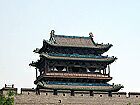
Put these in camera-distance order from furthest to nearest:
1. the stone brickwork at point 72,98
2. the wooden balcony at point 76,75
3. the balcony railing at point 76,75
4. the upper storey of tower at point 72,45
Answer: the upper storey of tower at point 72,45, the balcony railing at point 76,75, the wooden balcony at point 76,75, the stone brickwork at point 72,98

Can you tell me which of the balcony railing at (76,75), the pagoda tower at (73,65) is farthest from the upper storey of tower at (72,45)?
the balcony railing at (76,75)

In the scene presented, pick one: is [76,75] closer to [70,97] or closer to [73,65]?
[73,65]

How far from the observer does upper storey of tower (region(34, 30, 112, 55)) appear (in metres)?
49.4

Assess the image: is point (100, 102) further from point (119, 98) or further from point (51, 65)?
point (51, 65)

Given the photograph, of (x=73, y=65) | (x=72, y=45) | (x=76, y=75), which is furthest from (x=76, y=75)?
(x=72, y=45)

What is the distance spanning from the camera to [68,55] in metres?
48.8

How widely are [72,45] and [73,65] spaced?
2.59 metres

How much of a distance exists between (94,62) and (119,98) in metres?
6.51

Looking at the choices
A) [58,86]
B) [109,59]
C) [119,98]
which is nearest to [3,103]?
[58,86]

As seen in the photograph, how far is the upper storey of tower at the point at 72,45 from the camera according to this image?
49.4 meters

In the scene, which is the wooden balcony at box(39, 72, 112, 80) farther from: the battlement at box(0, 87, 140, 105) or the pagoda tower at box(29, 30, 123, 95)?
the battlement at box(0, 87, 140, 105)

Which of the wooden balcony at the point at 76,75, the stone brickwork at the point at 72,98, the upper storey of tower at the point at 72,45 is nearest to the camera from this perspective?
the stone brickwork at the point at 72,98

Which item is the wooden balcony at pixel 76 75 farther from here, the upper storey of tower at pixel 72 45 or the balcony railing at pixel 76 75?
the upper storey of tower at pixel 72 45

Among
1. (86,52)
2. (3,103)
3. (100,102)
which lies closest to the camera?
(3,103)
